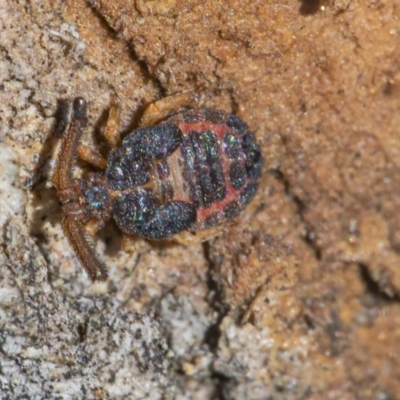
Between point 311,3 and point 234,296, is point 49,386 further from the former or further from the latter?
point 311,3

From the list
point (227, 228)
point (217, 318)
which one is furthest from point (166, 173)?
point (217, 318)

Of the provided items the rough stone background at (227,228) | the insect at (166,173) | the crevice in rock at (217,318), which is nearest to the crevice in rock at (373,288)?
the rough stone background at (227,228)

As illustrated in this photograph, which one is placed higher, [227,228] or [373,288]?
[373,288]

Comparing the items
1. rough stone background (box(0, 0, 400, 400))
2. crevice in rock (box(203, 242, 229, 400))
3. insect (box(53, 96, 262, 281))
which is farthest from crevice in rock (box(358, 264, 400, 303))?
insect (box(53, 96, 262, 281))

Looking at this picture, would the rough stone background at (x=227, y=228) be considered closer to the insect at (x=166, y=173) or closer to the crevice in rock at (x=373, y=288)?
the crevice in rock at (x=373, y=288)

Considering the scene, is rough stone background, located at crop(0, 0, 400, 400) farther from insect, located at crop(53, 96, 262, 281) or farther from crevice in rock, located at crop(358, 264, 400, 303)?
insect, located at crop(53, 96, 262, 281)

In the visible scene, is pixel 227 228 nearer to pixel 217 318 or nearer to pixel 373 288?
pixel 217 318
